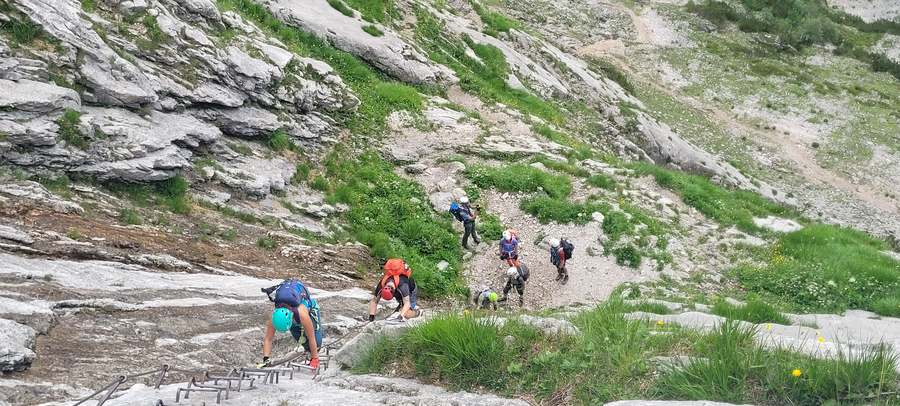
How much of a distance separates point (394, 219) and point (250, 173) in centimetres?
446

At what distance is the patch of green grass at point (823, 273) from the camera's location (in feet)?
42.2

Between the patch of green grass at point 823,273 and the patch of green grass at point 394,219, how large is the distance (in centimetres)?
877

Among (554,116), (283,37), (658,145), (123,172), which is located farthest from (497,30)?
(123,172)

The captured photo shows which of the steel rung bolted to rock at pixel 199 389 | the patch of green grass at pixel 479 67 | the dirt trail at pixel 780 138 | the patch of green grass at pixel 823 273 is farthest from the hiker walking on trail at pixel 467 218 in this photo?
Result: the dirt trail at pixel 780 138

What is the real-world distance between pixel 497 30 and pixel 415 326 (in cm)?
2848

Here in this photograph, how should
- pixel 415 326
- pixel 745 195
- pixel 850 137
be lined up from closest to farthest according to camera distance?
1. pixel 415 326
2. pixel 745 195
3. pixel 850 137

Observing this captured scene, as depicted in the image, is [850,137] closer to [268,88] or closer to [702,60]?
[702,60]

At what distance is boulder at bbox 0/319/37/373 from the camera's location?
16.9 ft

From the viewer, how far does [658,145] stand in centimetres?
2811

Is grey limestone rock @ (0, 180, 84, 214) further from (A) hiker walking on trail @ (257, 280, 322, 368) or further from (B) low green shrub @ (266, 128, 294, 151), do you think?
(B) low green shrub @ (266, 128, 294, 151)

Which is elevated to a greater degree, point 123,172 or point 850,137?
point 850,137

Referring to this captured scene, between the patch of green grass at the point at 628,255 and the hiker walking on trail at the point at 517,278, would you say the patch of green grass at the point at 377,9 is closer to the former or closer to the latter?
the patch of green grass at the point at 628,255

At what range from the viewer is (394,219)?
1616 cm

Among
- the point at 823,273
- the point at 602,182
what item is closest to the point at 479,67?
the point at 602,182
